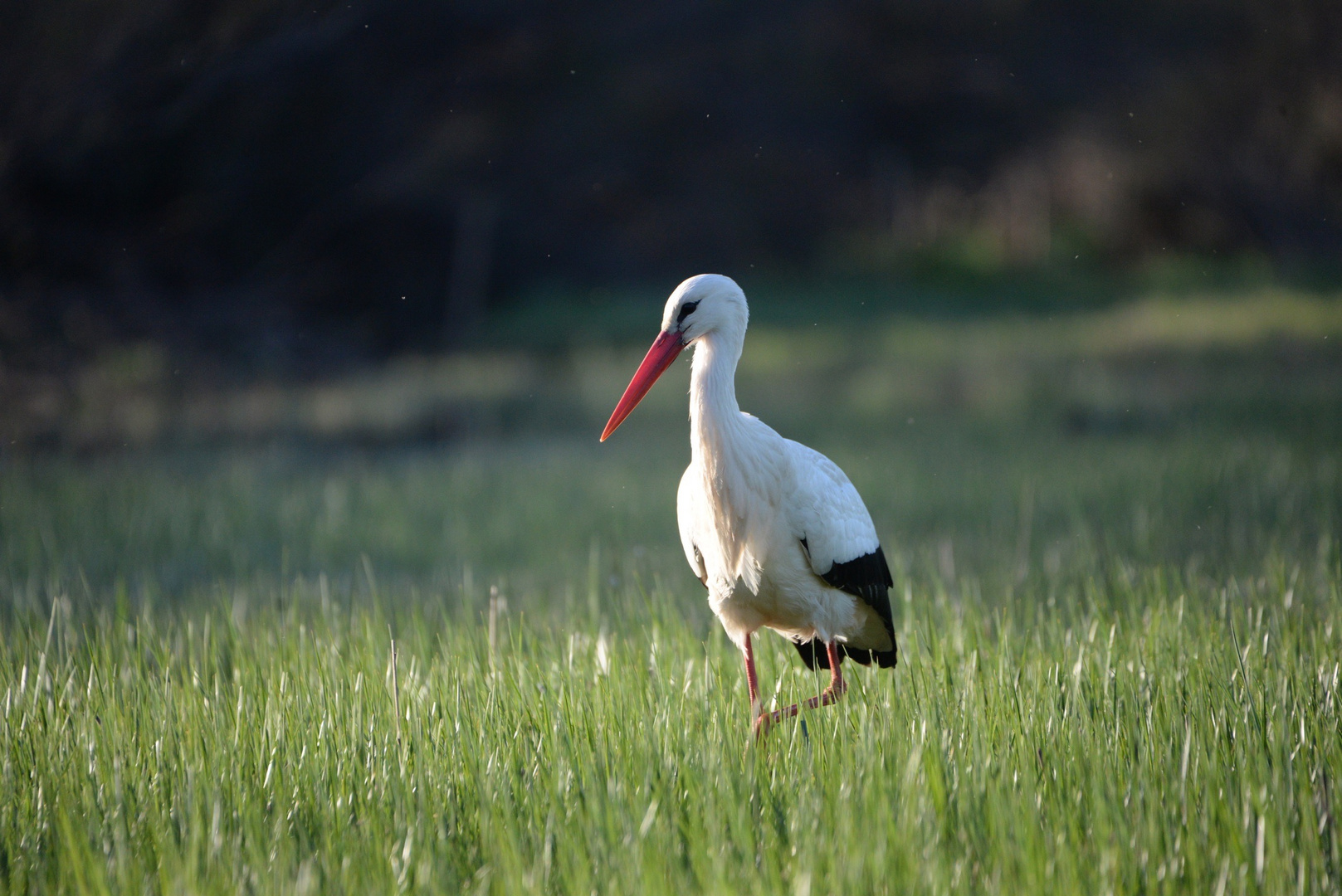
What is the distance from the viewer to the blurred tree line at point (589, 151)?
11.7 metres

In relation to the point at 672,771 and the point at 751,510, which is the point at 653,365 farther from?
the point at 672,771

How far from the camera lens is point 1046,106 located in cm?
2373

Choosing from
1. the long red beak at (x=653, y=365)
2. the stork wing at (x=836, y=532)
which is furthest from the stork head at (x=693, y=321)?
the stork wing at (x=836, y=532)

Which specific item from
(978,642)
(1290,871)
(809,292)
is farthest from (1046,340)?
(1290,871)

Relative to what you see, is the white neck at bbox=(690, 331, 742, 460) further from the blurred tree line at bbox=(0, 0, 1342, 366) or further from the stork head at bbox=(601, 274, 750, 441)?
the blurred tree line at bbox=(0, 0, 1342, 366)

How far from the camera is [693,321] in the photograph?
322 centimetres

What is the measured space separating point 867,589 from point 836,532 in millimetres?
288

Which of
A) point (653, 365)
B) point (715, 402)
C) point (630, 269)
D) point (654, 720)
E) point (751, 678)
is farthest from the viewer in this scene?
point (630, 269)

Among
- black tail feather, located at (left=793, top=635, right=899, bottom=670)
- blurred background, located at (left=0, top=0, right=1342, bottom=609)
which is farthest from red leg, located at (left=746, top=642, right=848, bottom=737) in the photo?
blurred background, located at (left=0, top=0, right=1342, bottom=609)

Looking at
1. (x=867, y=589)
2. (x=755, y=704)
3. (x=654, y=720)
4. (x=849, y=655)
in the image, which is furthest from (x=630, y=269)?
(x=654, y=720)

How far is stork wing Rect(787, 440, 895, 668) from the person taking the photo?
3293 millimetres

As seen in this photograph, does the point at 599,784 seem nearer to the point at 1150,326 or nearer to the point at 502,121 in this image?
the point at 1150,326

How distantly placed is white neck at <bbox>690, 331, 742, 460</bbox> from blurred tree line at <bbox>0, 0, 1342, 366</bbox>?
30.9 feet

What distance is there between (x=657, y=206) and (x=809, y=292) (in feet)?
18.2
